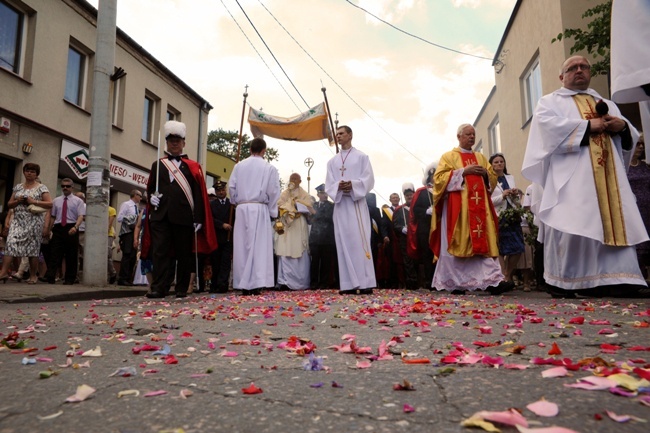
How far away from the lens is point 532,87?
14.0 metres

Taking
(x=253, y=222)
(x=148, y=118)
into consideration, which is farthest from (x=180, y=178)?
(x=148, y=118)

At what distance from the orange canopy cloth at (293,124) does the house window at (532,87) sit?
18.4 feet

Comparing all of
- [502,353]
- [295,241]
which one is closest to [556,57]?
[295,241]

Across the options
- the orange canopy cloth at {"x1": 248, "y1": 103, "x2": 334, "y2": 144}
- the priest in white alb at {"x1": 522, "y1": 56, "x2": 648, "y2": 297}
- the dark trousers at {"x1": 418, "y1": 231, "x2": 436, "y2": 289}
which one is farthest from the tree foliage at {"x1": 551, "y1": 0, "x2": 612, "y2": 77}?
the orange canopy cloth at {"x1": 248, "y1": 103, "x2": 334, "y2": 144}

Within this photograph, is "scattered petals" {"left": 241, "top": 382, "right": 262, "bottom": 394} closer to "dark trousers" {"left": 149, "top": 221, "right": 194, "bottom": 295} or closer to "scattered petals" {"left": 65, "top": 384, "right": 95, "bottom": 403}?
"scattered petals" {"left": 65, "top": 384, "right": 95, "bottom": 403}

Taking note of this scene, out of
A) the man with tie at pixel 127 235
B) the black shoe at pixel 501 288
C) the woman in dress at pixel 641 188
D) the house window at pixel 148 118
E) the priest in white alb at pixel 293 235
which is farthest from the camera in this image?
the house window at pixel 148 118

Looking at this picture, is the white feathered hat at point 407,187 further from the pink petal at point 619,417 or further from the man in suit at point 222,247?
the pink petal at point 619,417

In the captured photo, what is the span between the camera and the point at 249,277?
6.83 meters

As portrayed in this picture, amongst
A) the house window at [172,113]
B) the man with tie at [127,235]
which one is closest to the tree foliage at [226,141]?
the house window at [172,113]

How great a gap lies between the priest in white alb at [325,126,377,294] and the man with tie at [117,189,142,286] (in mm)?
5423

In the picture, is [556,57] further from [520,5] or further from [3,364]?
[3,364]

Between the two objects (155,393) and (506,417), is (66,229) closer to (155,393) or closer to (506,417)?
(155,393)

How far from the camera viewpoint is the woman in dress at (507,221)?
7445mm

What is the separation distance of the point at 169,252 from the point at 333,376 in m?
4.60
